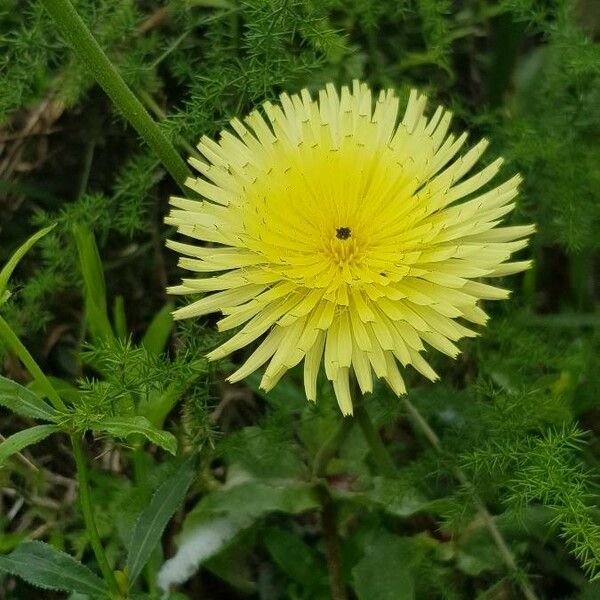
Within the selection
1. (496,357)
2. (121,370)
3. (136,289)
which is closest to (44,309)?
(136,289)

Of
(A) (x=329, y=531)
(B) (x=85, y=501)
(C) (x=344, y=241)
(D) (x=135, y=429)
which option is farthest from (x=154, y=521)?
(C) (x=344, y=241)

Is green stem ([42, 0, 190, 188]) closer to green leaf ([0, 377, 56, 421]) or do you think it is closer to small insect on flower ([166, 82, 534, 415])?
small insect on flower ([166, 82, 534, 415])

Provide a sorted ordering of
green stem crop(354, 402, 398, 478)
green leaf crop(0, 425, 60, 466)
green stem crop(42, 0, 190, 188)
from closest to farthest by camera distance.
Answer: green leaf crop(0, 425, 60, 466)
green stem crop(42, 0, 190, 188)
green stem crop(354, 402, 398, 478)

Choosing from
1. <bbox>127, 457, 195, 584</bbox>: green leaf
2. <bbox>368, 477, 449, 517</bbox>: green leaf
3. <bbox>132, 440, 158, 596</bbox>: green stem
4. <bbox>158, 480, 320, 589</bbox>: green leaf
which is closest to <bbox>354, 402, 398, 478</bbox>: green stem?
<bbox>368, 477, 449, 517</bbox>: green leaf

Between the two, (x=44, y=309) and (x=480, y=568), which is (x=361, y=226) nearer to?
(x=480, y=568)

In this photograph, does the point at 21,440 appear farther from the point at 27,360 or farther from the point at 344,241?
the point at 344,241

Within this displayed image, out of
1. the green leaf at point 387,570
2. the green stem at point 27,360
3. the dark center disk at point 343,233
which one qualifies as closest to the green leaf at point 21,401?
the green stem at point 27,360
